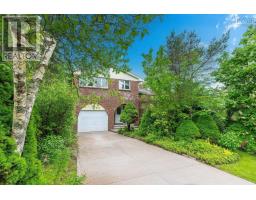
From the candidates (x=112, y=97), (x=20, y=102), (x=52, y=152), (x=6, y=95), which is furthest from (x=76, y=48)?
(x=112, y=97)

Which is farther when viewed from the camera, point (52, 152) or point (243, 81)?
point (243, 81)

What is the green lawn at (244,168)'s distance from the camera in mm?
4151

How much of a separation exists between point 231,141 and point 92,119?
8.87m

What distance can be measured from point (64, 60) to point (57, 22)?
1350 millimetres

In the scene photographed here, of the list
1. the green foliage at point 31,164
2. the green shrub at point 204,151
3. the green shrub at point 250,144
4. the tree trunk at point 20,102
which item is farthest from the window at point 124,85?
the tree trunk at point 20,102

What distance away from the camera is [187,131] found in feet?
23.5

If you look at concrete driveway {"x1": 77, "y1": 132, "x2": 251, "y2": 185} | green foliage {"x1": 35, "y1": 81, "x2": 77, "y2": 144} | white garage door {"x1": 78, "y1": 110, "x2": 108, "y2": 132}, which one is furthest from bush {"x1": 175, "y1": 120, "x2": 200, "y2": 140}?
white garage door {"x1": 78, "y1": 110, "x2": 108, "y2": 132}

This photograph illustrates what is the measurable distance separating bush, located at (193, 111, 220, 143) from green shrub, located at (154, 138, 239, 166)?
1.11m

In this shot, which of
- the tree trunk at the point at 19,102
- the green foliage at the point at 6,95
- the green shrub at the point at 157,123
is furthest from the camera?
the green shrub at the point at 157,123

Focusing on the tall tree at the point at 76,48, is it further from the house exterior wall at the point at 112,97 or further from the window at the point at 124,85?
the window at the point at 124,85

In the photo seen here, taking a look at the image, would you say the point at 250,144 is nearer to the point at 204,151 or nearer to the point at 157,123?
the point at 204,151

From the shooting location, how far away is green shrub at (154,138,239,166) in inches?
201

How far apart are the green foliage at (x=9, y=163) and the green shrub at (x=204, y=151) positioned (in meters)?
4.69
